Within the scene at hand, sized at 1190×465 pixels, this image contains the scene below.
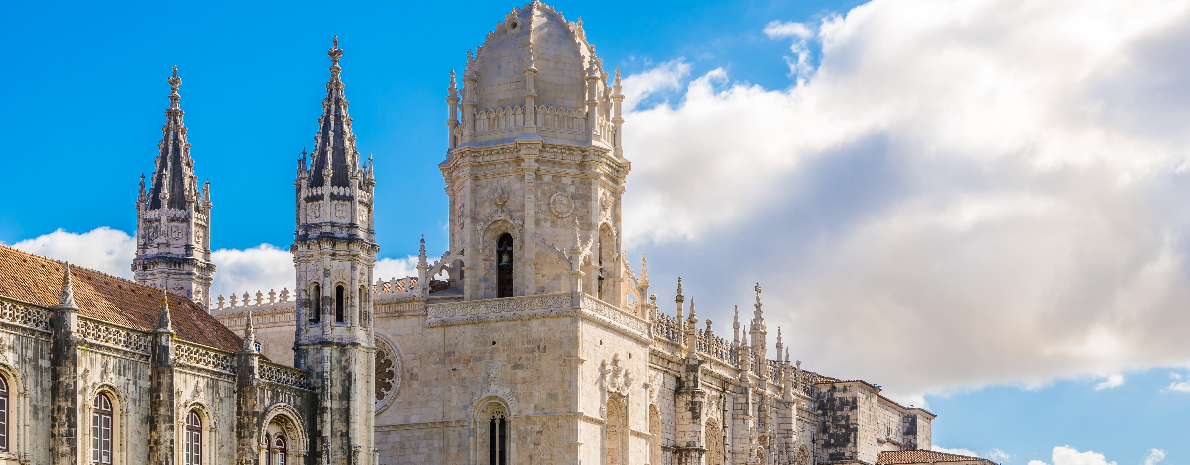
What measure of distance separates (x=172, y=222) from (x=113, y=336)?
12147 millimetres

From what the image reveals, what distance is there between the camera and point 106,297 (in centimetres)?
4175

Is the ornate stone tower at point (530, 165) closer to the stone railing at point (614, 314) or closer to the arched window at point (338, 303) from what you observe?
the stone railing at point (614, 314)

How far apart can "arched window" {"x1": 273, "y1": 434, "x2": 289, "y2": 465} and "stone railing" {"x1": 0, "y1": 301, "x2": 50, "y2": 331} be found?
888 centimetres

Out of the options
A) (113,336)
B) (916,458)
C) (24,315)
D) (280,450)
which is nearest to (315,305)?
(280,450)

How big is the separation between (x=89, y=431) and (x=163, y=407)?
2.22 meters

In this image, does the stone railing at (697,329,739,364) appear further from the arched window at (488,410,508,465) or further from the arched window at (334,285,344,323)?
the arched window at (334,285,344,323)

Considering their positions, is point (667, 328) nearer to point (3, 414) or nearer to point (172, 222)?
point (172, 222)

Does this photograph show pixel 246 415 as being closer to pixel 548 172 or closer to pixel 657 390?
pixel 548 172

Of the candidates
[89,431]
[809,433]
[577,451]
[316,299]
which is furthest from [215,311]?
[809,433]

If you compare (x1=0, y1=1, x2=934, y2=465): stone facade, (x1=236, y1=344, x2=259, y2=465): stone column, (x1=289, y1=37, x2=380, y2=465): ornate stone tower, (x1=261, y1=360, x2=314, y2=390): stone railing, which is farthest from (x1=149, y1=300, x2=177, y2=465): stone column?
(x1=289, y1=37, x2=380, y2=465): ornate stone tower

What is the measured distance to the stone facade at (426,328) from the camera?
39.4 metres

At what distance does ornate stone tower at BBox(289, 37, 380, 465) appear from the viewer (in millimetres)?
45500

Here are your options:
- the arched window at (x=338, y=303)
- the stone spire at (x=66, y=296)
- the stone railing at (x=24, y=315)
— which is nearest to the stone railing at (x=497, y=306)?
the arched window at (x=338, y=303)

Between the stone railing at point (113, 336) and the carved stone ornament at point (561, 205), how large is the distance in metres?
16.9
